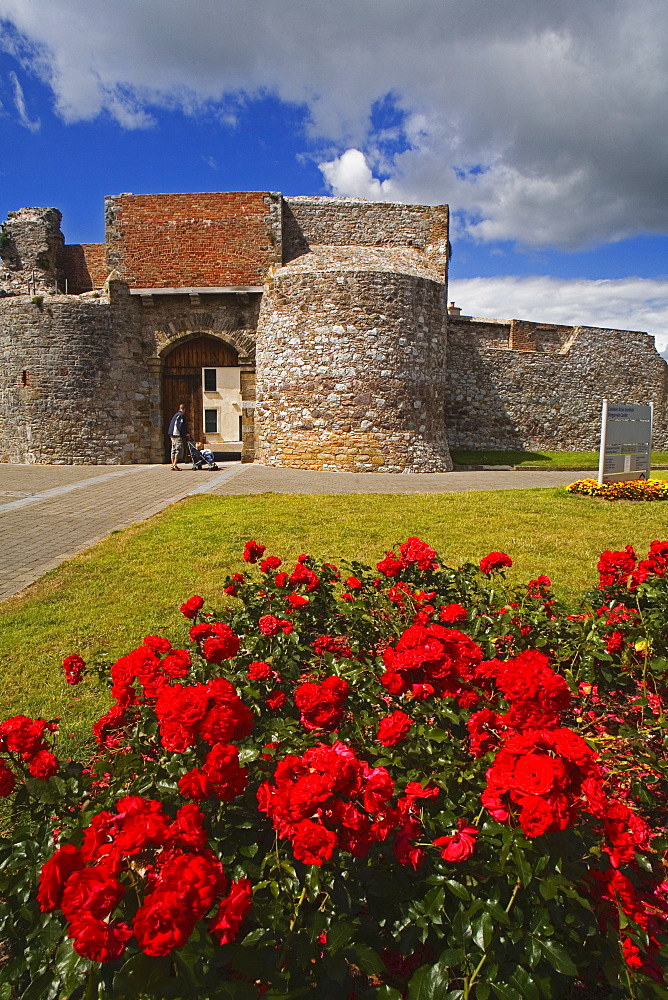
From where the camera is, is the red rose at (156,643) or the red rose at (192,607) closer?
the red rose at (156,643)

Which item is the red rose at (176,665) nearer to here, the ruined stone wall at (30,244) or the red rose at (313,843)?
the red rose at (313,843)

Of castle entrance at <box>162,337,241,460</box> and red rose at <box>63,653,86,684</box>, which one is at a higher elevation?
castle entrance at <box>162,337,241,460</box>

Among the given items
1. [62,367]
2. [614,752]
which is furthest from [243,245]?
[614,752]

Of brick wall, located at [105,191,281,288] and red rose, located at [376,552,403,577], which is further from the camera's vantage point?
brick wall, located at [105,191,281,288]

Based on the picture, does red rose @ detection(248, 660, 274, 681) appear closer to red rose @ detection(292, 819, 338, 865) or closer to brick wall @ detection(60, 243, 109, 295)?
red rose @ detection(292, 819, 338, 865)

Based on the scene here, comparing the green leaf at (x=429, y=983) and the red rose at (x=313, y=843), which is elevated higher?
the red rose at (x=313, y=843)

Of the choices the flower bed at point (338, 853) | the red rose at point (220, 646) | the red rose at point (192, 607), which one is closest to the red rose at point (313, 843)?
the flower bed at point (338, 853)

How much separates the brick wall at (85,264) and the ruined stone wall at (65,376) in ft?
11.2

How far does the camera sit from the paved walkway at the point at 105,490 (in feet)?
20.0

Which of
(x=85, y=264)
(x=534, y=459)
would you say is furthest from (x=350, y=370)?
(x=85, y=264)

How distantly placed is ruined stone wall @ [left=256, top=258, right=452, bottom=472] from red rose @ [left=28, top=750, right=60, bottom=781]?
43.2 ft

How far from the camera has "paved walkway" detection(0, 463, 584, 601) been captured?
608cm

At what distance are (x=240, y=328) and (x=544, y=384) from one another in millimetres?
12512

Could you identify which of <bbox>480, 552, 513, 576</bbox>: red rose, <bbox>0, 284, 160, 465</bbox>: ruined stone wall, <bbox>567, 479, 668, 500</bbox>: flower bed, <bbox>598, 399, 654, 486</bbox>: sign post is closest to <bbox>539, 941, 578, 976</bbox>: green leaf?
<bbox>480, 552, 513, 576</bbox>: red rose
